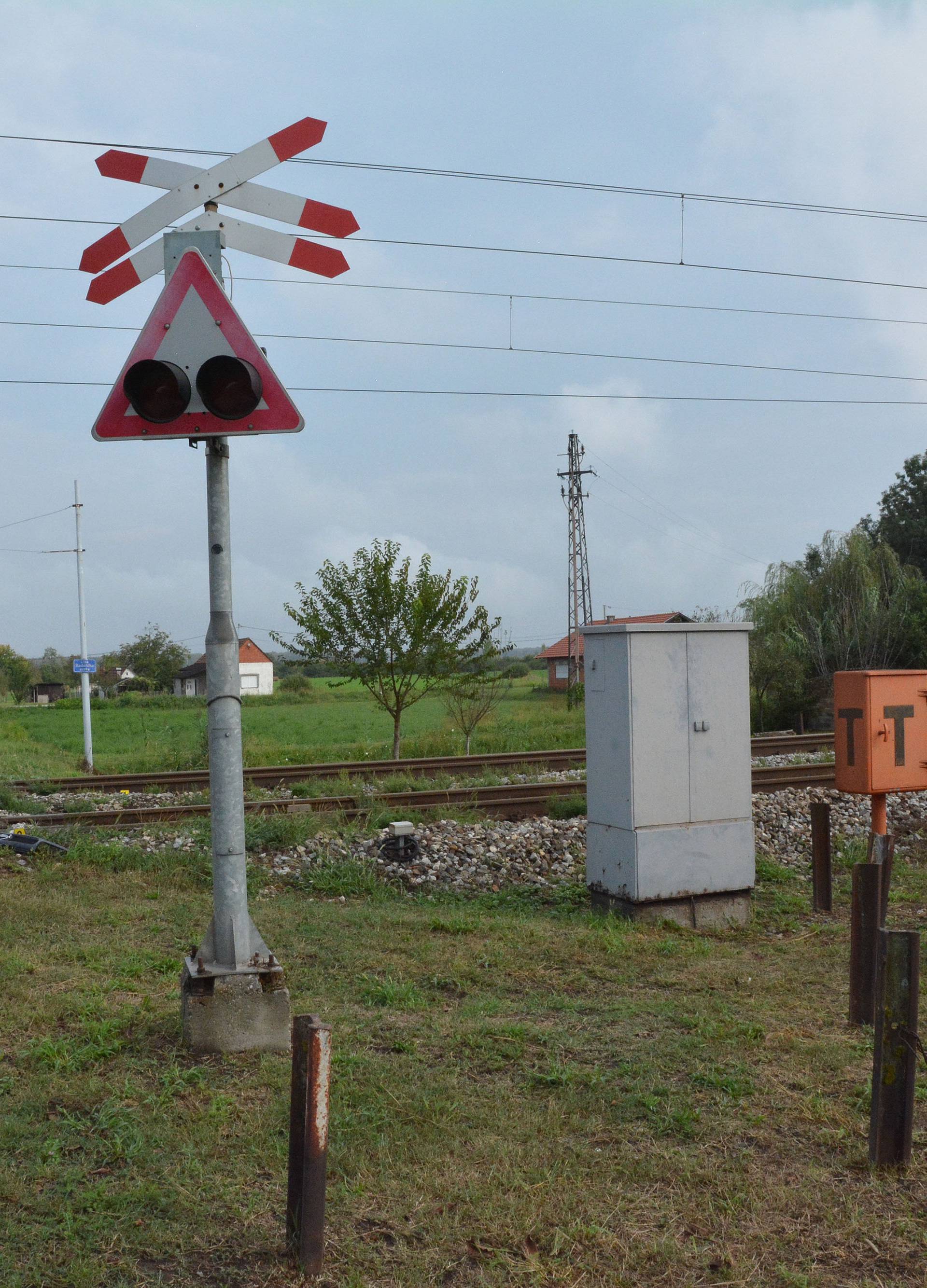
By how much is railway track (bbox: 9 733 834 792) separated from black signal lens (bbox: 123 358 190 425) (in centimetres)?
1031

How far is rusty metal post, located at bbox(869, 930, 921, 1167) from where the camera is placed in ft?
11.1

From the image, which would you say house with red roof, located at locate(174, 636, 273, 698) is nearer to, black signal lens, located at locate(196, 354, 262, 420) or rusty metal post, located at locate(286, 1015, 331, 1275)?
black signal lens, located at locate(196, 354, 262, 420)

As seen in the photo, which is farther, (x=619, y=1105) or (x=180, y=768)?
(x=180, y=768)

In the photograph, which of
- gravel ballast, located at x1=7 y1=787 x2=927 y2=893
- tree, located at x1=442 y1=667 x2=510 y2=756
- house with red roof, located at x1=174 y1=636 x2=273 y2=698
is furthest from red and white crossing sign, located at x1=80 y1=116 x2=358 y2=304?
house with red roof, located at x1=174 y1=636 x2=273 y2=698

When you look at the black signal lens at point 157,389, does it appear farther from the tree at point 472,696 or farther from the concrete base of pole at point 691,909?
the tree at point 472,696

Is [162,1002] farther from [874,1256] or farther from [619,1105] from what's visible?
[874,1256]

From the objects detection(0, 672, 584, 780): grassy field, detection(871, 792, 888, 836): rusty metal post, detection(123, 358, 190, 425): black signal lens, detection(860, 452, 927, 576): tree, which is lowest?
detection(0, 672, 584, 780): grassy field

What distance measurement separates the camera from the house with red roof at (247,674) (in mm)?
81438

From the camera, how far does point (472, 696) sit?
21922 millimetres

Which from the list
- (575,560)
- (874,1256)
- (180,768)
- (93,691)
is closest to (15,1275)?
(874,1256)

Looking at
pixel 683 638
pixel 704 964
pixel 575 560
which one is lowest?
pixel 704 964

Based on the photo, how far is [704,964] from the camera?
6.01m

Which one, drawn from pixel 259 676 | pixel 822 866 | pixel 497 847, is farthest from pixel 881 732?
pixel 259 676

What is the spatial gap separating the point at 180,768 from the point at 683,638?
1259 centimetres
